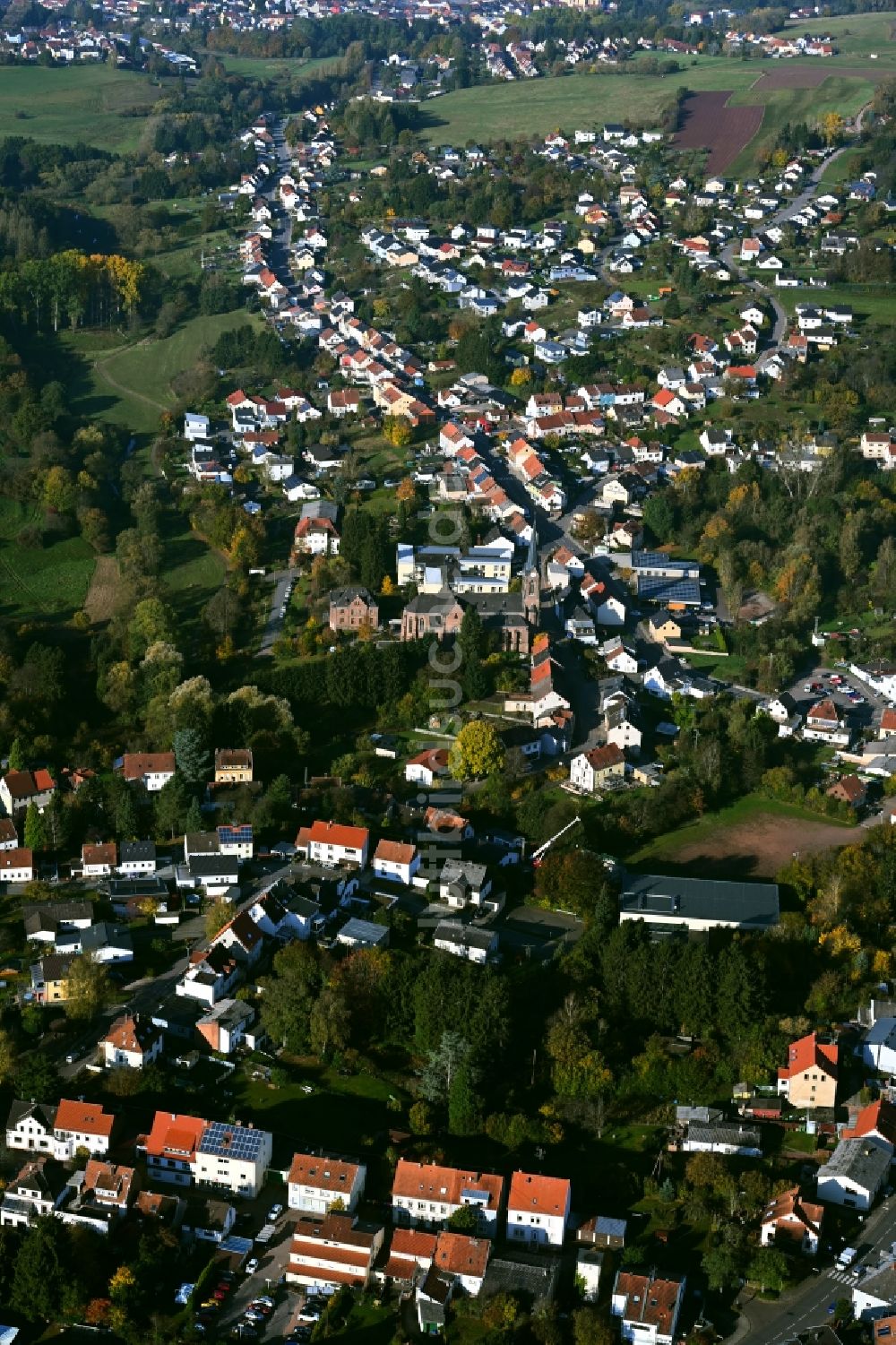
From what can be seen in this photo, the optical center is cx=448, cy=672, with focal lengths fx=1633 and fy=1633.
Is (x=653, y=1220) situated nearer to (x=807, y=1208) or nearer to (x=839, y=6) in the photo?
(x=807, y=1208)

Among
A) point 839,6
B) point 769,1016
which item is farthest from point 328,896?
point 839,6

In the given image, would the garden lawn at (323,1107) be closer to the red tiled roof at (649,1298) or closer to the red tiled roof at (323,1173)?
the red tiled roof at (323,1173)

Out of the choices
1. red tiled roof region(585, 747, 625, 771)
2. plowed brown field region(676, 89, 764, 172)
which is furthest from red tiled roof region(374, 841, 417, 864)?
plowed brown field region(676, 89, 764, 172)

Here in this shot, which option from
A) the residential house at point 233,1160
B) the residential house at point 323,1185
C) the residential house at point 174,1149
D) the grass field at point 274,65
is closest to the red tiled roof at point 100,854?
the residential house at point 174,1149

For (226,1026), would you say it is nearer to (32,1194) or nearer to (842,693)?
(32,1194)

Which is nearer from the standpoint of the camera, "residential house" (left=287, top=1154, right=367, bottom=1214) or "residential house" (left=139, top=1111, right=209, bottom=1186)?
"residential house" (left=287, top=1154, right=367, bottom=1214)

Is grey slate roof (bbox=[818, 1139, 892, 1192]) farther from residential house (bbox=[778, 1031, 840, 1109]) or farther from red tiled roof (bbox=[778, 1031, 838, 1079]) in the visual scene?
red tiled roof (bbox=[778, 1031, 838, 1079])
